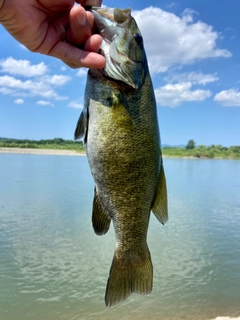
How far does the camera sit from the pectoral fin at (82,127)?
2283mm

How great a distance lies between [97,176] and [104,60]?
0.74 m

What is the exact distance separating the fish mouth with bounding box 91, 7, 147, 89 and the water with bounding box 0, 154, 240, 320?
8841 millimetres

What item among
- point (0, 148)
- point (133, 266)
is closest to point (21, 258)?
point (133, 266)

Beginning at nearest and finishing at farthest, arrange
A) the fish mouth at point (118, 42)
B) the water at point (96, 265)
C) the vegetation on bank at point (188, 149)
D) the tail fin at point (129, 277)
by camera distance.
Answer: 1. the fish mouth at point (118, 42)
2. the tail fin at point (129, 277)
3. the water at point (96, 265)
4. the vegetation on bank at point (188, 149)

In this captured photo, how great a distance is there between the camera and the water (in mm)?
10188

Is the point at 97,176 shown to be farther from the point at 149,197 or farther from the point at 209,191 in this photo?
the point at 209,191

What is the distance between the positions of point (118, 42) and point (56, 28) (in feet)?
1.83

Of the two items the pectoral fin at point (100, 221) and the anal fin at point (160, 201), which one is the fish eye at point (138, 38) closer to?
the anal fin at point (160, 201)

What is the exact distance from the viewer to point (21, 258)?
1331 cm

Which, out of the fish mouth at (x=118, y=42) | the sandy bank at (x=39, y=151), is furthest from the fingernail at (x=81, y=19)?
the sandy bank at (x=39, y=151)

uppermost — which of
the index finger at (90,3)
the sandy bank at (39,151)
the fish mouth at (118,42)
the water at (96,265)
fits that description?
the index finger at (90,3)

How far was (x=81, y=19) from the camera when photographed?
2111 mm

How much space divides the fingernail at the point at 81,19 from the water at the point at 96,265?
358 inches

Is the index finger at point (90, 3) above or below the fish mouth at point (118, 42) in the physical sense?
above
